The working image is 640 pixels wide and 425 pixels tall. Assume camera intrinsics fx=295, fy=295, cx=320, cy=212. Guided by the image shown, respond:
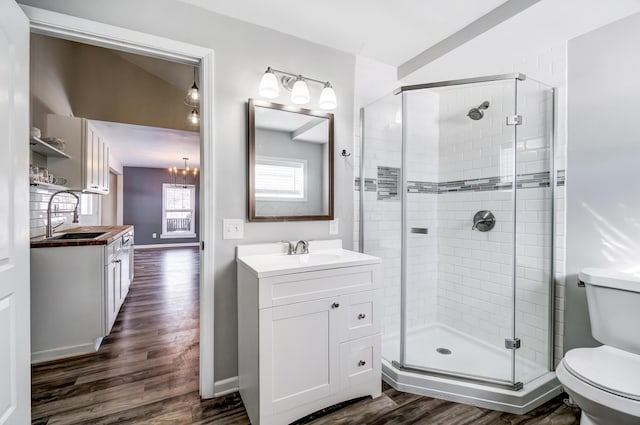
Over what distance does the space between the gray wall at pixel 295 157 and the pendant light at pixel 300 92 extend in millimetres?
231

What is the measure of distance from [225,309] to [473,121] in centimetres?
234

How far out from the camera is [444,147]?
8.67 ft

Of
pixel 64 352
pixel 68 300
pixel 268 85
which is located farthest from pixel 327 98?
pixel 64 352

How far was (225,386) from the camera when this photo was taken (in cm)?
187

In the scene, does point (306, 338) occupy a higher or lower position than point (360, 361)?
higher

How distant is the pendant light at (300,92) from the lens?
1945 mm

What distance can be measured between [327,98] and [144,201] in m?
7.77

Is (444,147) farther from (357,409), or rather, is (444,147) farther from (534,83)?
(357,409)

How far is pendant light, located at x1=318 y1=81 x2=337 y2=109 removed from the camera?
206 centimetres

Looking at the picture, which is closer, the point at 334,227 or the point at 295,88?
the point at 295,88

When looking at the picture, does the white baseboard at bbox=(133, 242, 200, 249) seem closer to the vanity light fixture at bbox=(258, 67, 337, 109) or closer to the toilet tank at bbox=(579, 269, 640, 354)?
the vanity light fixture at bbox=(258, 67, 337, 109)

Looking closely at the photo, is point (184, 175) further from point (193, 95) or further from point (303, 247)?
point (303, 247)

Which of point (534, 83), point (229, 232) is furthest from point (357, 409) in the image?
point (534, 83)

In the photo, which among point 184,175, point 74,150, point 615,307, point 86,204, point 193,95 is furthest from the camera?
point 184,175
